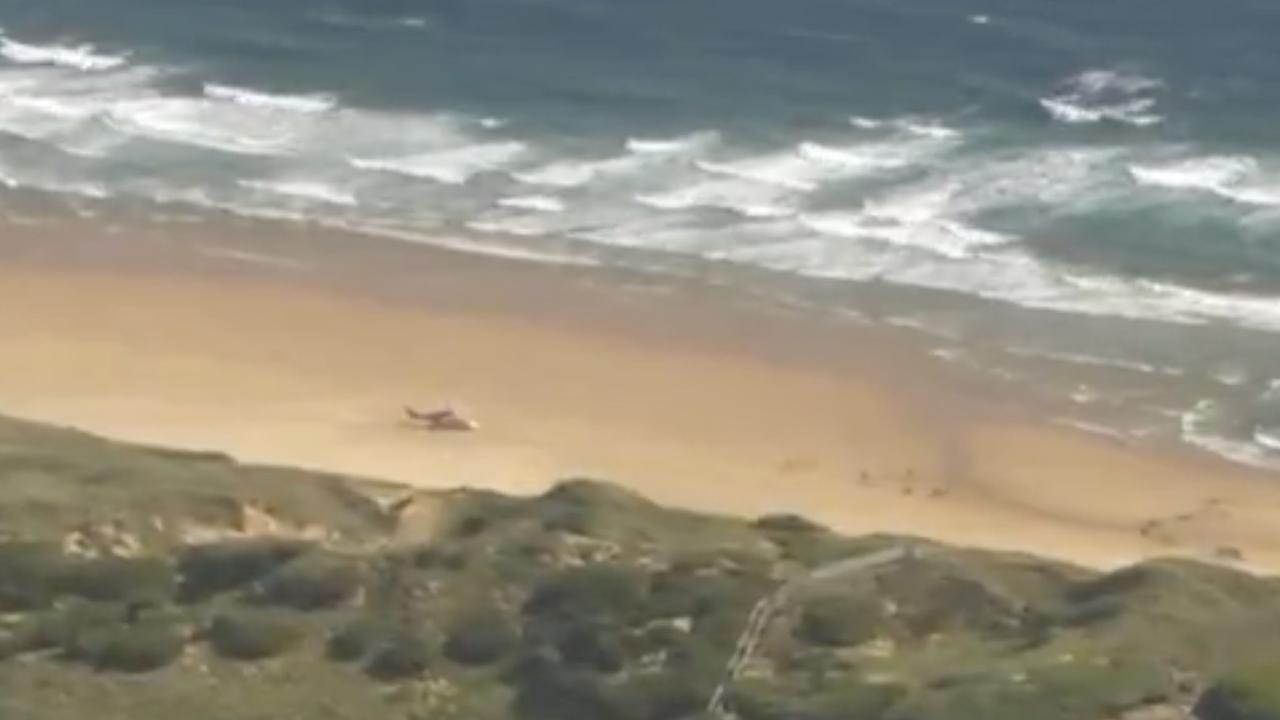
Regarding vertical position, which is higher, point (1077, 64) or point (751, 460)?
point (1077, 64)

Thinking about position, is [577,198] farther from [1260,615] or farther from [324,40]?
[1260,615]

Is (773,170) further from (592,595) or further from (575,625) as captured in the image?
(575,625)

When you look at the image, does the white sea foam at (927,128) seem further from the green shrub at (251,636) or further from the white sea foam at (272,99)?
the green shrub at (251,636)

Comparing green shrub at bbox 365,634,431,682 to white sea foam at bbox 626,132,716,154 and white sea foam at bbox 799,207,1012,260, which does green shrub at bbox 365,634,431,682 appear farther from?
white sea foam at bbox 626,132,716,154

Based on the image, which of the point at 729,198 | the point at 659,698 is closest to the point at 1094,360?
the point at 729,198

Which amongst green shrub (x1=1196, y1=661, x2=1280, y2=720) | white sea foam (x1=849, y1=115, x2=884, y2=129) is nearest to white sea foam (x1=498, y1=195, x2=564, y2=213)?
white sea foam (x1=849, y1=115, x2=884, y2=129)

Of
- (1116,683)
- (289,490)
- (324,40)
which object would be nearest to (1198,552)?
Result: (289,490)
